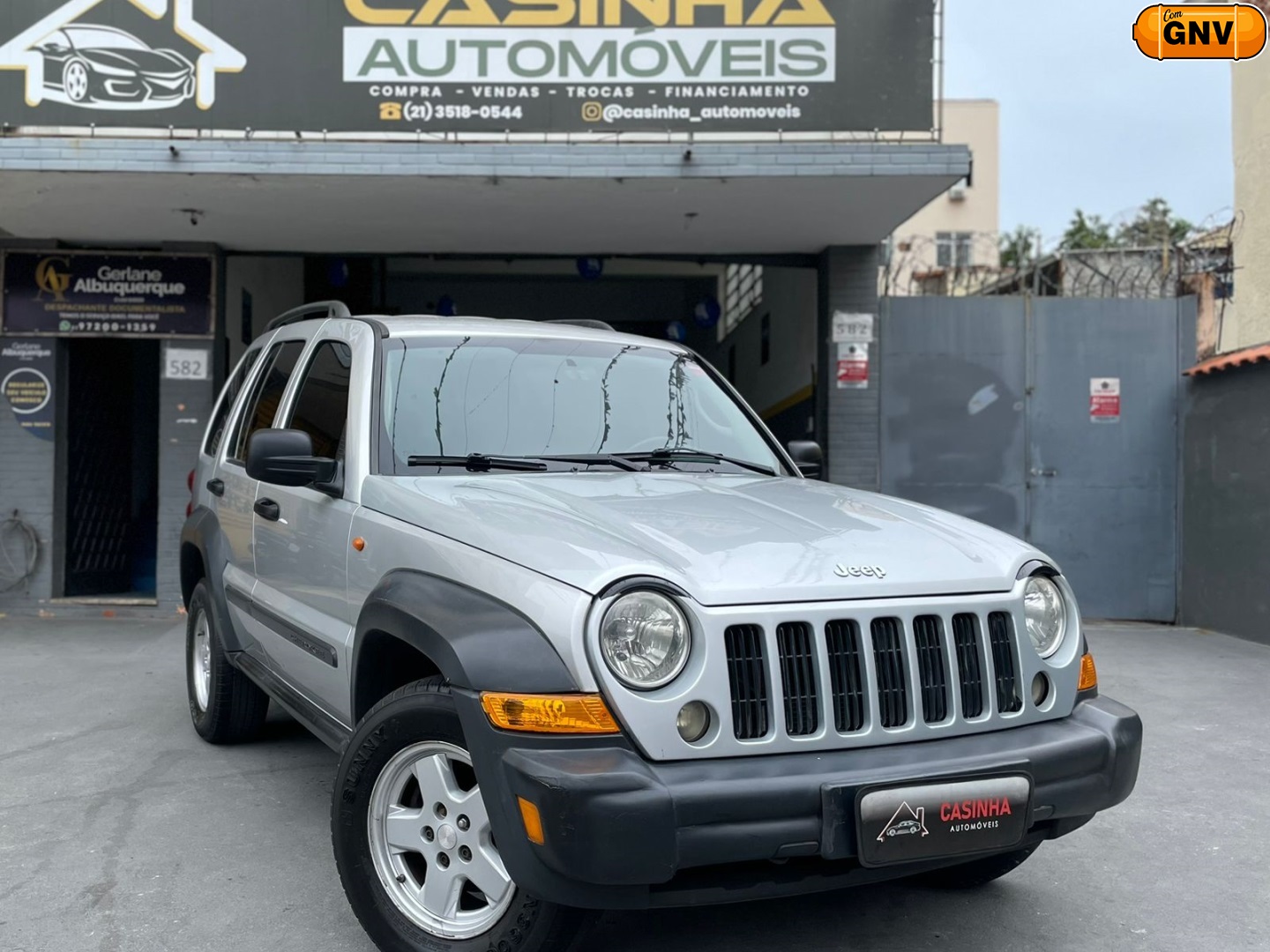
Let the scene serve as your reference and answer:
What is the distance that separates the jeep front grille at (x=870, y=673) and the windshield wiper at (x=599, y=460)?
1246 mm

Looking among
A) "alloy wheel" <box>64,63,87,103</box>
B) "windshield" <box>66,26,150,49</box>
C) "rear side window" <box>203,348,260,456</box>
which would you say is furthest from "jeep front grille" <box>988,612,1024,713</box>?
"alloy wheel" <box>64,63,87,103</box>

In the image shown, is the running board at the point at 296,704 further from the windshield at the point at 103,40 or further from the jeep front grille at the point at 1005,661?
the windshield at the point at 103,40

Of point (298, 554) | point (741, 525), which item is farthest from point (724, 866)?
point (298, 554)

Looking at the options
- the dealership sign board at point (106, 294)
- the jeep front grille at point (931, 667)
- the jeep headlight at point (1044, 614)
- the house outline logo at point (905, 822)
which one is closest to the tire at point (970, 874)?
the jeep headlight at point (1044, 614)

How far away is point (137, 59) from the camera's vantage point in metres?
7.79

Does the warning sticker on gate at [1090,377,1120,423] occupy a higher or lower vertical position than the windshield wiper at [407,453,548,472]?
higher

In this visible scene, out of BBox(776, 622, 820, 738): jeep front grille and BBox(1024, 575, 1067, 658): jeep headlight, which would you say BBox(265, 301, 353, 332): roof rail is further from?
BBox(1024, 575, 1067, 658): jeep headlight

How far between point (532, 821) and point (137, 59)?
7.11 m

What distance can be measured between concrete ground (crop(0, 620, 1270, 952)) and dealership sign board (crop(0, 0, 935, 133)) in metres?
4.09

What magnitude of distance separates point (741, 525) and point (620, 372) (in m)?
1.36

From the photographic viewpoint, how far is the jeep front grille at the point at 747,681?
264cm

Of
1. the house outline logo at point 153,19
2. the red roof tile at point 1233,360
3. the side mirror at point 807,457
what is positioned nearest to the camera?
the side mirror at point 807,457

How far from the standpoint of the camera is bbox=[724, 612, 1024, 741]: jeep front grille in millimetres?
2664

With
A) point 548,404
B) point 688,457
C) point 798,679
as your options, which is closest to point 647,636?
point 798,679
